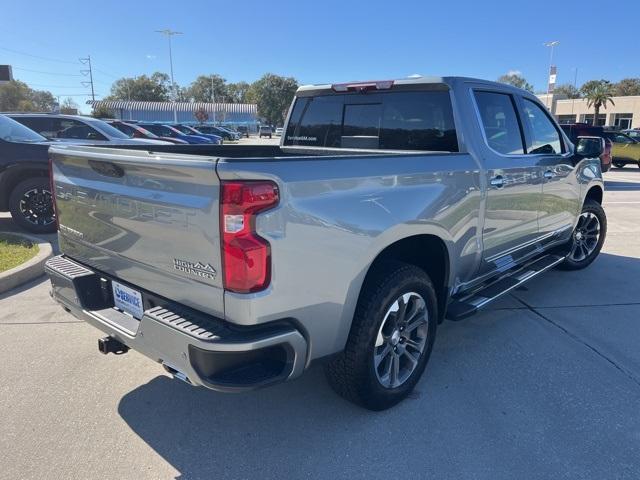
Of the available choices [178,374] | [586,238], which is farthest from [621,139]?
[178,374]

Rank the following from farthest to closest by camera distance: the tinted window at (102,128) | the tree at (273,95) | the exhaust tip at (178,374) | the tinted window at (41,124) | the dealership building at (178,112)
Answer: the tree at (273,95), the dealership building at (178,112), the tinted window at (102,128), the tinted window at (41,124), the exhaust tip at (178,374)

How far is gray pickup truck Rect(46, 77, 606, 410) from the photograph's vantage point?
2.12 meters

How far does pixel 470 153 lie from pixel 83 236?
102 inches

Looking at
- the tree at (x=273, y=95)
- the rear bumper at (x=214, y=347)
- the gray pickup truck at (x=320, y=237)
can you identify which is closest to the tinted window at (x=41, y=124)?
the gray pickup truck at (x=320, y=237)

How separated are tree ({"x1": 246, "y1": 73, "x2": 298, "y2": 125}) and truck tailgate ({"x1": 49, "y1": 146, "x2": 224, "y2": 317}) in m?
103

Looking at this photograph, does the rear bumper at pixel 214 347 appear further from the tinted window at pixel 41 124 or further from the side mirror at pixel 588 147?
the tinted window at pixel 41 124

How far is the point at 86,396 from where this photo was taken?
3139 mm

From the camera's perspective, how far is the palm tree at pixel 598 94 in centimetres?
6631

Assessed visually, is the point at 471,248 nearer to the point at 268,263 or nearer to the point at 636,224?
the point at 268,263

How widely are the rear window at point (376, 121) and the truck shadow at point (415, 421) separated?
1670 millimetres

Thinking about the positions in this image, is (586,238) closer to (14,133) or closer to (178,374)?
(178,374)

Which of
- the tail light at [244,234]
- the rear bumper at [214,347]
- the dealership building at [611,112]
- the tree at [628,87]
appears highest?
the tree at [628,87]

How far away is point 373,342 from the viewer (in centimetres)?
272

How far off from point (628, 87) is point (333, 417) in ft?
384
